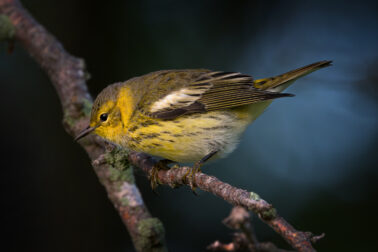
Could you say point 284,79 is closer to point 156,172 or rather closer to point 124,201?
point 156,172

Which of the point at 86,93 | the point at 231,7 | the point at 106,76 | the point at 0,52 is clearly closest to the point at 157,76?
the point at 86,93

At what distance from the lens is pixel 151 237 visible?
2.81 m

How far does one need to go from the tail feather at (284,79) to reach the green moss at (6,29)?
2539mm

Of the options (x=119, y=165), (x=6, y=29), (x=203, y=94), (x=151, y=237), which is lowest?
(x=151, y=237)

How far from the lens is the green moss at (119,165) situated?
2922mm

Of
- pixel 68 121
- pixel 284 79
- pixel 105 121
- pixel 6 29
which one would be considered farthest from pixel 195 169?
pixel 6 29

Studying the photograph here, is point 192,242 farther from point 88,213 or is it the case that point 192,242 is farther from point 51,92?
point 51,92

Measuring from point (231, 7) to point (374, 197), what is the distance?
271 centimetres

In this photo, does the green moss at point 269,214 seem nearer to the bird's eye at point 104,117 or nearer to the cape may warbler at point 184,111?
the cape may warbler at point 184,111

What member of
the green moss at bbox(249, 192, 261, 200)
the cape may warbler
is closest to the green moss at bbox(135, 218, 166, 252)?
the cape may warbler

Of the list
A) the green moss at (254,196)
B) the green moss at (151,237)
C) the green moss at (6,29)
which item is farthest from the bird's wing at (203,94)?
the green moss at (6,29)

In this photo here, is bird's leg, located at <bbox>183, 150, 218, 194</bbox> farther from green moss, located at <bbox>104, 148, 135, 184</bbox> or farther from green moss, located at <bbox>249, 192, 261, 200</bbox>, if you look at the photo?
green moss, located at <bbox>249, 192, 261, 200</bbox>

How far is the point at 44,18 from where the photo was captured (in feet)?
16.9

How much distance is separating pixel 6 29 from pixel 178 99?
205 centimetres
